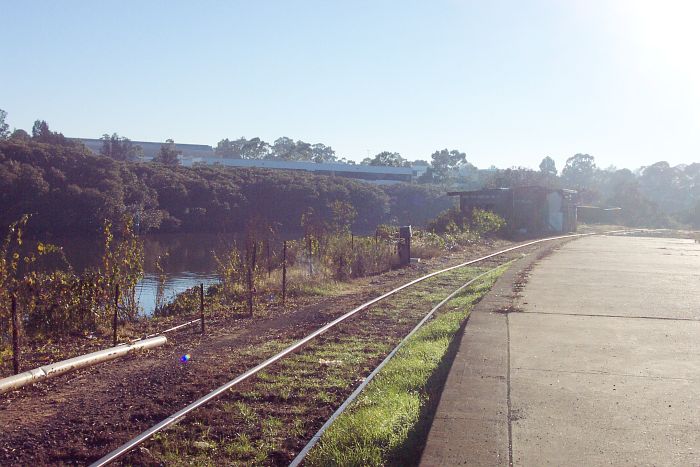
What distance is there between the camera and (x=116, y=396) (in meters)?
7.73

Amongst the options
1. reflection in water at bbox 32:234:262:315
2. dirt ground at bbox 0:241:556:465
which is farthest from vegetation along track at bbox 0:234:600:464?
reflection in water at bbox 32:234:262:315

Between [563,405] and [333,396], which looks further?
[333,396]

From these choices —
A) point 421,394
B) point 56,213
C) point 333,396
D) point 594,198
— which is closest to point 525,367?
point 421,394

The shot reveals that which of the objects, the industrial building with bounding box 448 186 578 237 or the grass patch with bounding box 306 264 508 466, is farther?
the industrial building with bounding box 448 186 578 237

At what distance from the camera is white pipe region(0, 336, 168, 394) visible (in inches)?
312

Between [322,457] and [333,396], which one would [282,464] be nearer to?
[322,457]

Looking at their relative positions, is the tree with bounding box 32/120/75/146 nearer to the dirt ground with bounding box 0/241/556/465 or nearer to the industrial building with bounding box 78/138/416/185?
the industrial building with bounding box 78/138/416/185

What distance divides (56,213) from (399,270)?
2136 centimetres

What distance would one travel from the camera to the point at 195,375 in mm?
8711

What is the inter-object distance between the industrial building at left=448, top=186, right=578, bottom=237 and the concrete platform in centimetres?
3870

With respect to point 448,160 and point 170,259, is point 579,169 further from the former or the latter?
point 170,259

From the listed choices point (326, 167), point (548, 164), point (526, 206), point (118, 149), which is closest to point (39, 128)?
point (118, 149)

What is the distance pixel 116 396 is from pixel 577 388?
4.75 meters

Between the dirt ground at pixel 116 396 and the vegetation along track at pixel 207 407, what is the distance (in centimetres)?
1
